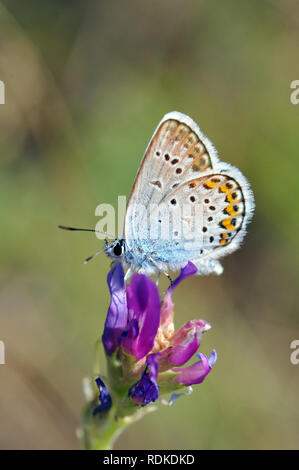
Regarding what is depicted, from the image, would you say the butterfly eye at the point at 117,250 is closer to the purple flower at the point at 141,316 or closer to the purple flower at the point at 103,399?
the purple flower at the point at 141,316

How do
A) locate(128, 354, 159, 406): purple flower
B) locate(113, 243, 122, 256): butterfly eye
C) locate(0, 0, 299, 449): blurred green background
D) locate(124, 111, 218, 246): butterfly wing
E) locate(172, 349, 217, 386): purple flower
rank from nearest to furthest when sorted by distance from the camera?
1. locate(128, 354, 159, 406): purple flower
2. locate(172, 349, 217, 386): purple flower
3. locate(113, 243, 122, 256): butterfly eye
4. locate(124, 111, 218, 246): butterfly wing
5. locate(0, 0, 299, 449): blurred green background

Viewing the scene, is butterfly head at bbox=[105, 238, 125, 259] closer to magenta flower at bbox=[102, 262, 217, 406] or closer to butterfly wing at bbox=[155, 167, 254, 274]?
magenta flower at bbox=[102, 262, 217, 406]

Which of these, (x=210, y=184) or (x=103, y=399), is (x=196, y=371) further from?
(x=210, y=184)

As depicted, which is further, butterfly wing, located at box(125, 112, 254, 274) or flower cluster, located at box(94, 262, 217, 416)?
butterfly wing, located at box(125, 112, 254, 274)

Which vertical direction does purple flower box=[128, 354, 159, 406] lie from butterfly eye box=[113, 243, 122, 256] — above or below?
below

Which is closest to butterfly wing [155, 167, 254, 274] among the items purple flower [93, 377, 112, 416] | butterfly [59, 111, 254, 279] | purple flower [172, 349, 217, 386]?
butterfly [59, 111, 254, 279]

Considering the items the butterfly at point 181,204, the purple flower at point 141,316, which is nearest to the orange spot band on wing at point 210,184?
the butterfly at point 181,204
